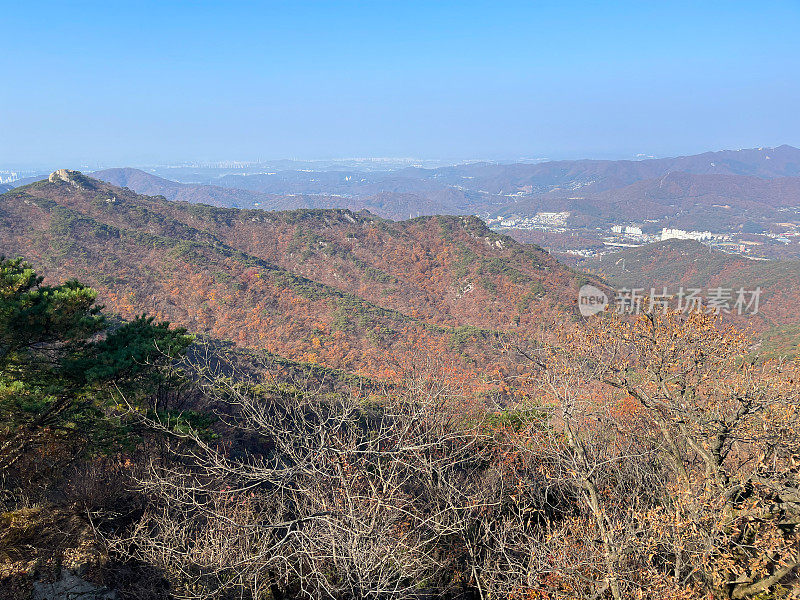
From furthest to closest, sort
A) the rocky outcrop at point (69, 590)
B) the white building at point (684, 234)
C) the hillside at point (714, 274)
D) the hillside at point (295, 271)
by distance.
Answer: the white building at point (684, 234)
the hillside at point (714, 274)
the hillside at point (295, 271)
the rocky outcrop at point (69, 590)

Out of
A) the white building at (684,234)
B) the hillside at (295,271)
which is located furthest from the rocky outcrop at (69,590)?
the white building at (684,234)

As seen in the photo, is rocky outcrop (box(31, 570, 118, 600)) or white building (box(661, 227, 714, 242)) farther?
white building (box(661, 227, 714, 242))

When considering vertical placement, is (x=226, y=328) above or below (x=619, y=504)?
below

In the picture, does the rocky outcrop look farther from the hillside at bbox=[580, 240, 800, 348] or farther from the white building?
the white building

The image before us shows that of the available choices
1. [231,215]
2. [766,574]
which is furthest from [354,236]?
[766,574]

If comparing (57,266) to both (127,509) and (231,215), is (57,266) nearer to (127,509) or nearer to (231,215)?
(231,215)

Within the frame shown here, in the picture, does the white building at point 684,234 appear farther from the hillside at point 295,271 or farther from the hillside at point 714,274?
the hillside at point 295,271

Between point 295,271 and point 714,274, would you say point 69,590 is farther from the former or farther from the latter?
point 714,274

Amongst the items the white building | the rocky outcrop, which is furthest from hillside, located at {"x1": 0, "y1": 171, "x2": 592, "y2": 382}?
the white building

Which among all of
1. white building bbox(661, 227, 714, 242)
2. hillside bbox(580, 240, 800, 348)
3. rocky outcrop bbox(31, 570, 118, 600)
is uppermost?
rocky outcrop bbox(31, 570, 118, 600)
